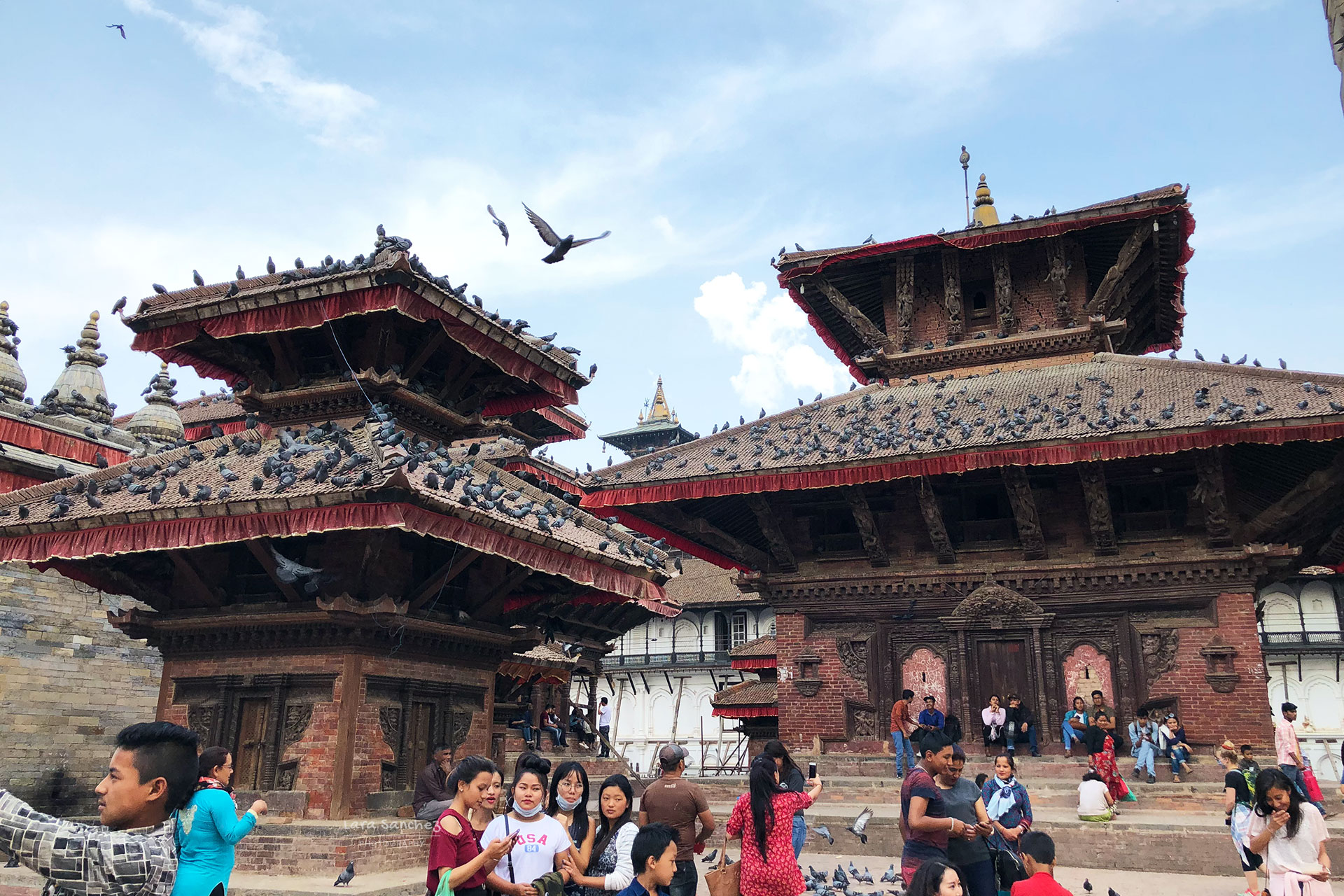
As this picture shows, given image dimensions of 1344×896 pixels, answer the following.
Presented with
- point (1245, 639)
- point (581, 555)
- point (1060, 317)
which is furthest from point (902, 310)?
point (581, 555)

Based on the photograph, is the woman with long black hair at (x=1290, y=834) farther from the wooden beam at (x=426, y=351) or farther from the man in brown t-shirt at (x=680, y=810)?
the wooden beam at (x=426, y=351)

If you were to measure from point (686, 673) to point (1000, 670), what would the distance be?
34.2m

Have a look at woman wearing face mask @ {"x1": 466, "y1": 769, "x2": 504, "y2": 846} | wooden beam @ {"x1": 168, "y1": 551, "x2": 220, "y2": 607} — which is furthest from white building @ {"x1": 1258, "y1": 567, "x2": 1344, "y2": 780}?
woman wearing face mask @ {"x1": 466, "y1": 769, "x2": 504, "y2": 846}

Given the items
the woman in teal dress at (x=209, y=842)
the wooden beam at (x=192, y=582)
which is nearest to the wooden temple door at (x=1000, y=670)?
the wooden beam at (x=192, y=582)

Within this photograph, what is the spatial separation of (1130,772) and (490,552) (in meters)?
10.4

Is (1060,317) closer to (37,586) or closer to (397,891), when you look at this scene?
(397,891)

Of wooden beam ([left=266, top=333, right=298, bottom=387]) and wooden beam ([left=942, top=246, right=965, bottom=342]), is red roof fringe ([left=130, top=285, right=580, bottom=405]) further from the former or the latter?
wooden beam ([left=942, top=246, right=965, bottom=342])

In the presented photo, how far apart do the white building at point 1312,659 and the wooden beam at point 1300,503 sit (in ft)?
93.5

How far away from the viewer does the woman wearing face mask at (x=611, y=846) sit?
5.72m

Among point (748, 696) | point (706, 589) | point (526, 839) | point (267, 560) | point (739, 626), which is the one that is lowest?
point (526, 839)

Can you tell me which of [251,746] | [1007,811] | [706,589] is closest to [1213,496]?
Result: [1007,811]

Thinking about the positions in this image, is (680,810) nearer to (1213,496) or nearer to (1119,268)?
(1213,496)

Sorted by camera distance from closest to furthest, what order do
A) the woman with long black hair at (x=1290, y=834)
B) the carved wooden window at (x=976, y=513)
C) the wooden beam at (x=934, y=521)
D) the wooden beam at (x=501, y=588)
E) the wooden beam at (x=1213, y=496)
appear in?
1. the woman with long black hair at (x=1290, y=834)
2. the wooden beam at (x=501, y=588)
3. the wooden beam at (x=1213, y=496)
4. the wooden beam at (x=934, y=521)
5. the carved wooden window at (x=976, y=513)

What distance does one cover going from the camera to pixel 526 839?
5441mm
